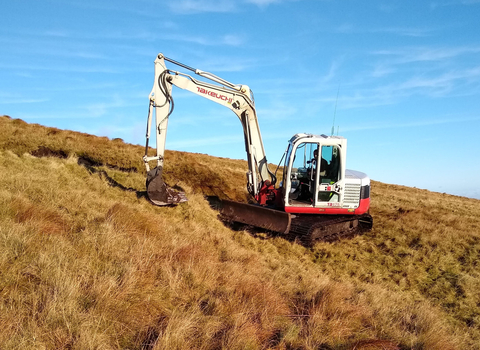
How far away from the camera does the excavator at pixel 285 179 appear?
35.9 feet

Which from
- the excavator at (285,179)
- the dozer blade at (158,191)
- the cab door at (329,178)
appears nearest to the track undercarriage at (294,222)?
the excavator at (285,179)

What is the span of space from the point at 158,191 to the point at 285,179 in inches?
163

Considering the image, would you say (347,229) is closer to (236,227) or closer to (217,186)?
(236,227)

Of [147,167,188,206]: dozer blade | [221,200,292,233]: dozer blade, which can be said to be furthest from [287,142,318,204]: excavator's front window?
[147,167,188,206]: dozer blade

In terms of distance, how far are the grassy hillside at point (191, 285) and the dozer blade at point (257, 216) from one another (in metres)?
0.48

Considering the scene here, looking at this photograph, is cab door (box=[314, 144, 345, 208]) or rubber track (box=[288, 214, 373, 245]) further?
cab door (box=[314, 144, 345, 208])

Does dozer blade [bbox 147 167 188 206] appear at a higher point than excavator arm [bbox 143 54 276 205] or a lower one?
lower

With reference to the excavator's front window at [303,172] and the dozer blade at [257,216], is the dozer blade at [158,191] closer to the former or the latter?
the dozer blade at [257,216]

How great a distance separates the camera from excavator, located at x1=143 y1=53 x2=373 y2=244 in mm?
10953

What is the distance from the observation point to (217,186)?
57.2ft

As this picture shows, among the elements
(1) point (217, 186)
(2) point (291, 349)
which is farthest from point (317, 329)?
(1) point (217, 186)

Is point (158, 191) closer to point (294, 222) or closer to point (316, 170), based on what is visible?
point (294, 222)

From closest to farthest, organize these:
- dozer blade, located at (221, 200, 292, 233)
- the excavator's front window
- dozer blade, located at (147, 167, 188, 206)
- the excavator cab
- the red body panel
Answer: dozer blade, located at (147, 167, 188, 206) → dozer blade, located at (221, 200, 292, 233) → the excavator cab → the excavator's front window → the red body panel

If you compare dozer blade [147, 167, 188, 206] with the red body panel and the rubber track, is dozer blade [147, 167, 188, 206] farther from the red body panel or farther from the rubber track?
the rubber track
